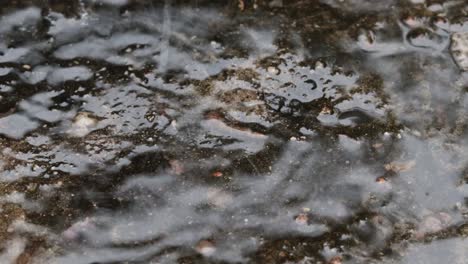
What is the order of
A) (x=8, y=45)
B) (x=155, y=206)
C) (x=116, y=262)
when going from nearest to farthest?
(x=116, y=262)
(x=155, y=206)
(x=8, y=45)

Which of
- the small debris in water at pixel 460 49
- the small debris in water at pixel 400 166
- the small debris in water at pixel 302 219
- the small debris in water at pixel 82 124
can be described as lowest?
→ the small debris in water at pixel 302 219

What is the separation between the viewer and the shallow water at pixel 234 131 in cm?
247

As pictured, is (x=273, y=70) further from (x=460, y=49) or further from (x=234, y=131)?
(x=460, y=49)

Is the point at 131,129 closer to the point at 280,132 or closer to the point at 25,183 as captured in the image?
the point at 25,183

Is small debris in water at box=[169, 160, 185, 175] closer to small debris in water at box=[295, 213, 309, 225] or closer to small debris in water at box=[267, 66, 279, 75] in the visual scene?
small debris in water at box=[295, 213, 309, 225]

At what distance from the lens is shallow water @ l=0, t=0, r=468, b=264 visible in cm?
247

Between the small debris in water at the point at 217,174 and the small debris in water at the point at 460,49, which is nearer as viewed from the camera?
the small debris in water at the point at 217,174

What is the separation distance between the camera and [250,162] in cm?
270

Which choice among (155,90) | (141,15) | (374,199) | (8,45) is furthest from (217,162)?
(8,45)

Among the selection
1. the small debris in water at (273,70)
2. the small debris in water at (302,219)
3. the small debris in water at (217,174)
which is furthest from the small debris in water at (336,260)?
the small debris in water at (273,70)

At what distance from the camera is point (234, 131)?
2.80 meters

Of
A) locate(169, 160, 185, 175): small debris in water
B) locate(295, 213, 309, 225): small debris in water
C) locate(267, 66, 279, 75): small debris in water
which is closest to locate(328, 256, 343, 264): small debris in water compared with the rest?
locate(295, 213, 309, 225): small debris in water

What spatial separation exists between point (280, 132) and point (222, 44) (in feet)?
2.11

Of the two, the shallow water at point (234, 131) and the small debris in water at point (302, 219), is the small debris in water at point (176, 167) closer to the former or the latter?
the shallow water at point (234, 131)
